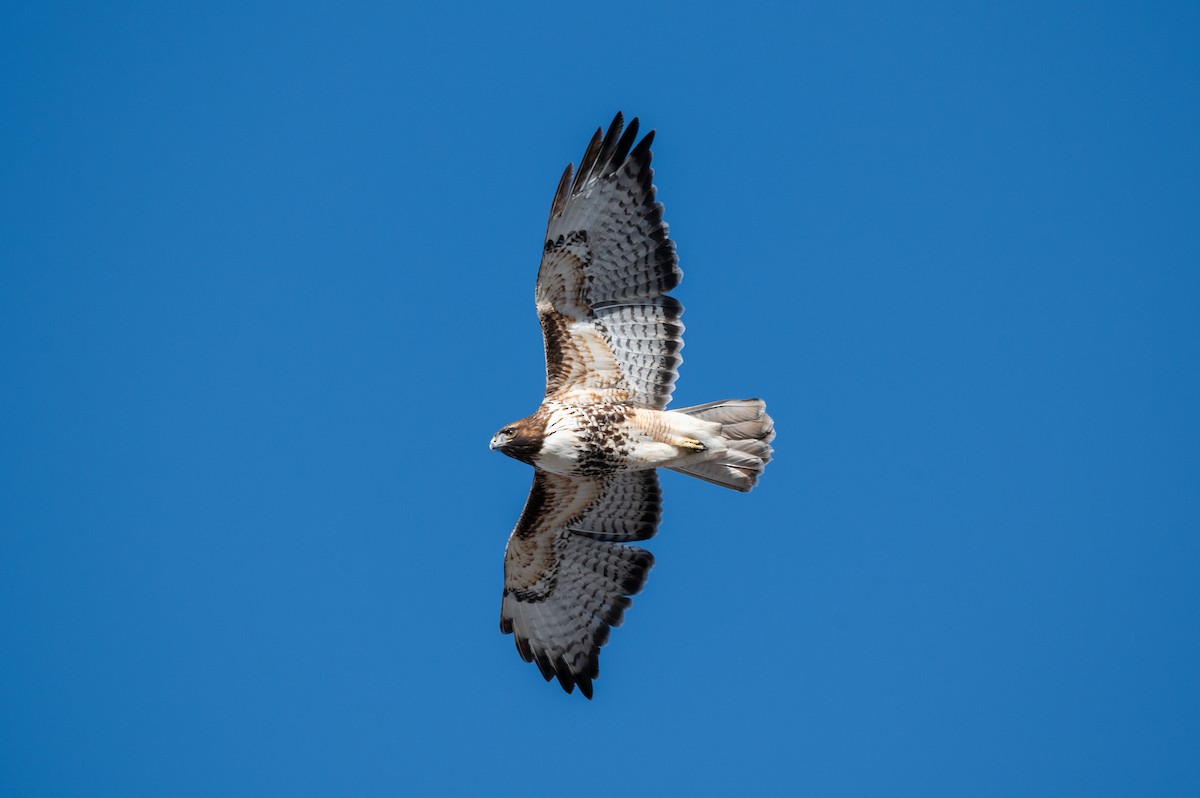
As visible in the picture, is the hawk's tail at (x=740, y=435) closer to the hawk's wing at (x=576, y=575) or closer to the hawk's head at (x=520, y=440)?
the hawk's wing at (x=576, y=575)

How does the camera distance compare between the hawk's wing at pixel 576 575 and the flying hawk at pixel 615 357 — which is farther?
the hawk's wing at pixel 576 575

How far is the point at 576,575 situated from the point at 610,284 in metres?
2.26

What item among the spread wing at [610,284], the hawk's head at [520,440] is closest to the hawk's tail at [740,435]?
the spread wing at [610,284]

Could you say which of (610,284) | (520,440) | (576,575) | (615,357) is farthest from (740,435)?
(576,575)

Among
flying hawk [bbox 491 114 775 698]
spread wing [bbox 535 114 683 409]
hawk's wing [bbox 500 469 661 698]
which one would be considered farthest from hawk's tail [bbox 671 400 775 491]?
hawk's wing [bbox 500 469 661 698]

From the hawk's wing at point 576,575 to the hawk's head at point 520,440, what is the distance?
3.39 ft

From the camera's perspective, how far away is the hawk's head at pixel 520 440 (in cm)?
917

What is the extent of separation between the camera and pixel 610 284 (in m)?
9.58

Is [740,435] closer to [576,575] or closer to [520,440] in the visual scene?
[520,440]

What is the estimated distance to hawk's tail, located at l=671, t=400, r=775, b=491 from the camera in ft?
31.4

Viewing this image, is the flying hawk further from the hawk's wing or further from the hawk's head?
the hawk's wing

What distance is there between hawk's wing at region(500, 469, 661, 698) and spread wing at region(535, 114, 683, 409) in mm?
944

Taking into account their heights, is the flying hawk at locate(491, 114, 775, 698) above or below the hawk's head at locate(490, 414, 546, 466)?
above

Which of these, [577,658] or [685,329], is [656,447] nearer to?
[685,329]
